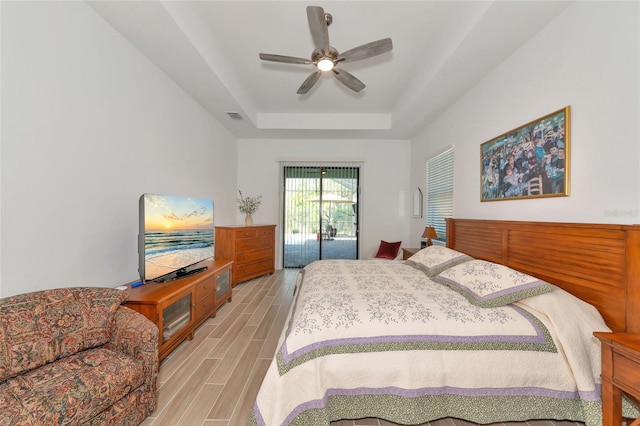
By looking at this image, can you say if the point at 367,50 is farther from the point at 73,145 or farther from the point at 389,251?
the point at 389,251

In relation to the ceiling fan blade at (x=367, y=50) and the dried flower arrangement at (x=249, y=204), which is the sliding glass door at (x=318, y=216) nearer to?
the dried flower arrangement at (x=249, y=204)

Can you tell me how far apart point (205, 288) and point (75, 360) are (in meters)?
1.37

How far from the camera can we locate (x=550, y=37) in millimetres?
1945

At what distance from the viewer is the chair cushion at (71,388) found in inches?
41.1

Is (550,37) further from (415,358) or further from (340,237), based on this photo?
(340,237)

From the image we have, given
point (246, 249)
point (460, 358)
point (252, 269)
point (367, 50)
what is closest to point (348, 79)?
point (367, 50)

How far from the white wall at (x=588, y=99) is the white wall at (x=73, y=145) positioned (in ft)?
11.8

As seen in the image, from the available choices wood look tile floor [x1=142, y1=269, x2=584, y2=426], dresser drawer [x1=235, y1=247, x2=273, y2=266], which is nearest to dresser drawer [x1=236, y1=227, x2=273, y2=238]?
dresser drawer [x1=235, y1=247, x2=273, y2=266]

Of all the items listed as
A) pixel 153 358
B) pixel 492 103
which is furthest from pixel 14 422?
pixel 492 103

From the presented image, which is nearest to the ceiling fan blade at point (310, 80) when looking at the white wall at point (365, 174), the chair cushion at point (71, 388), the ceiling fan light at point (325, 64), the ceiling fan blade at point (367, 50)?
the ceiling fan light at point (325, 64)

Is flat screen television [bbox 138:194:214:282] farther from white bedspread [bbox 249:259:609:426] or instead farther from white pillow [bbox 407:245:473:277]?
white pillow [bbox 407:245:473:277]

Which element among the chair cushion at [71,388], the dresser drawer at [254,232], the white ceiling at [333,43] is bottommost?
the chair cushion at [71,388]

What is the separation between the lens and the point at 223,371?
1974 mm

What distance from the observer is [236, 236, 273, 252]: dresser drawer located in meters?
4.16
